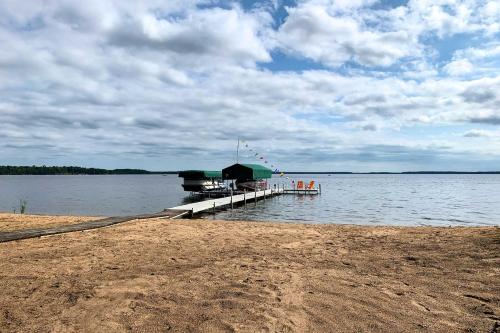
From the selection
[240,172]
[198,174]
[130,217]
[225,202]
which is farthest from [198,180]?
[130,217]

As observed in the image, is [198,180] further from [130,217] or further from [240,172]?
[130,217]

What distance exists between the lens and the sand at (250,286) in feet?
17.0

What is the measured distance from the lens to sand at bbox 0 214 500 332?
5180 millimetres

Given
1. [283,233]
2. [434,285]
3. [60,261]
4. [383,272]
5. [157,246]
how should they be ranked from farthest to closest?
[283,233]
[157,246]
[60,261]
[383,272]
[434,285]

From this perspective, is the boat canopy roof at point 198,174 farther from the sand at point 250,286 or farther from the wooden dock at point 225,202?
the sand at point 250,286

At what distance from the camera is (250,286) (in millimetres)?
6770

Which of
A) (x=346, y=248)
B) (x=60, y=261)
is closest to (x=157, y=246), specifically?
(x=60, y=261)

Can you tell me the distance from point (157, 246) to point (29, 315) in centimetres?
552

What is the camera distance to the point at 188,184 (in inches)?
1877

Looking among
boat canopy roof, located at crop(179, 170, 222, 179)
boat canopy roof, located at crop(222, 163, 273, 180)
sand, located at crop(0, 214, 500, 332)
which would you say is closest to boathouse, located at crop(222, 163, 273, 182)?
boat canopy roof, located at crop(222, 163, 273, 180)

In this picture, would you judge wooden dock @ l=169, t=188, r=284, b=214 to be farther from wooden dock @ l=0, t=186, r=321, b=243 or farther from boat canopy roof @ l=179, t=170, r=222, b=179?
boat canopy roof @ l=179, t=170, r=222, b=179

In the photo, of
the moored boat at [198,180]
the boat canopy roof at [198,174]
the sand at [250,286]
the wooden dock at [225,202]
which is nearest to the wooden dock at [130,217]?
the wooden dock at [225,202]

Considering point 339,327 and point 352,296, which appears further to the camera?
point 352,296

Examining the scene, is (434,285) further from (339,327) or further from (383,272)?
(339,327)
